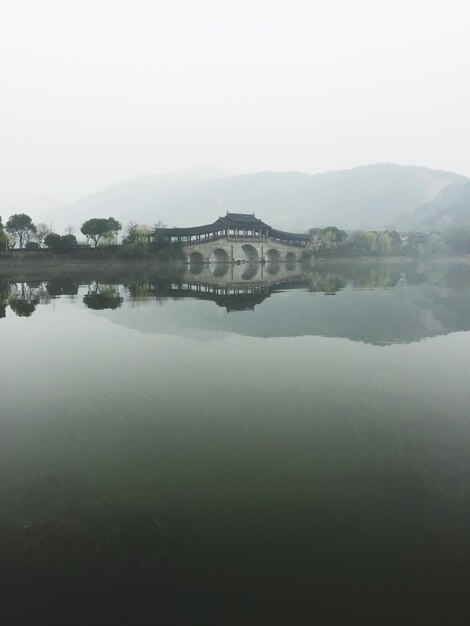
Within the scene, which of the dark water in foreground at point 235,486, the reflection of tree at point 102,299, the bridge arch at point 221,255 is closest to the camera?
the dark water in foreground at point 235,486

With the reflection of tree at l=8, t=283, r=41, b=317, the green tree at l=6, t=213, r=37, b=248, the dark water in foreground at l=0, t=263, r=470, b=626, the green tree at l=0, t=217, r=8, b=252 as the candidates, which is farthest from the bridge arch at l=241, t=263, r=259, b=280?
the green tree at l=6, t=213, r=37, b=248

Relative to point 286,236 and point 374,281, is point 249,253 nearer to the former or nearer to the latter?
point 286,236

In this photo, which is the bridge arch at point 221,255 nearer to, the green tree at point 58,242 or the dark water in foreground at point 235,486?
the green tree at point 58,242

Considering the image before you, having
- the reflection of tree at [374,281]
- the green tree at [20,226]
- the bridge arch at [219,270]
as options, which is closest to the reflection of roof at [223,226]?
the bridge arch at [219,270]

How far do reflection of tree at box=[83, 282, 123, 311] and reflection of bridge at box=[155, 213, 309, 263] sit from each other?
40.1 m

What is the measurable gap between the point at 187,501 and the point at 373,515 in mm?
2715

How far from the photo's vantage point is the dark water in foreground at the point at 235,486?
4305 millimetres

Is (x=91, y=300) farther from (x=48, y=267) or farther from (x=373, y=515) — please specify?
(x=48, y=267)

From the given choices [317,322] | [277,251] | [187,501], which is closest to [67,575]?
[187,501]

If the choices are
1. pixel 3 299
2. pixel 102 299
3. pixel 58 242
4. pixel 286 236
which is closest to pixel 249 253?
pixel 286 236

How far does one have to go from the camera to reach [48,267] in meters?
62.0

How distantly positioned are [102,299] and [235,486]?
23.9 meters

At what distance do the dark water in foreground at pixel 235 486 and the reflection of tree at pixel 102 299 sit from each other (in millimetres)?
10512

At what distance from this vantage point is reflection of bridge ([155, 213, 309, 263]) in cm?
7581
